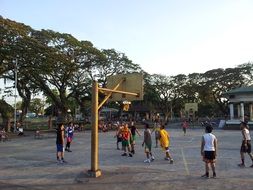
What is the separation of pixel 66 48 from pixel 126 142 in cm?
2920

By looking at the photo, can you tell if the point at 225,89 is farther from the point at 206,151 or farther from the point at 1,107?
the point at 206,151

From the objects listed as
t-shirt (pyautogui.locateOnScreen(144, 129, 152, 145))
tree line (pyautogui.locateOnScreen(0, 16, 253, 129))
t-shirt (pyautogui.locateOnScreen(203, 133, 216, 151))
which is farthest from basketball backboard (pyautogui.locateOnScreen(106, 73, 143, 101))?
tree line (pyautogui.locateOnScreen(0, 16, 253, 129))

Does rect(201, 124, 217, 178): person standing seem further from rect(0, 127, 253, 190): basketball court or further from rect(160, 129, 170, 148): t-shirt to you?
rect(160, 129, 170, 148): t-shirt

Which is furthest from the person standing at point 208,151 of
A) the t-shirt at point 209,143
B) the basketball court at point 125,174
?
the basketball court at point 125,174

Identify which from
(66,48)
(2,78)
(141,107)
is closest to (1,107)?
(2,78)

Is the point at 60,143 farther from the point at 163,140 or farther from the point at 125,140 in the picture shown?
the point at 163,140

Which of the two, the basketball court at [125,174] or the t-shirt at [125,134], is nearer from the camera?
the basketball court at [125,174]

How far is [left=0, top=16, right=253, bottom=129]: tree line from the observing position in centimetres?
3750

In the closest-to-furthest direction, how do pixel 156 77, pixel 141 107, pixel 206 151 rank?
pixel 206 151 < pixel 156 77 < pixel 141 107

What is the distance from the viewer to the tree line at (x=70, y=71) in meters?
37.5

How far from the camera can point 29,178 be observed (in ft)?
37.4

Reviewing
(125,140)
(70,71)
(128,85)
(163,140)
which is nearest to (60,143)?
(125,140)

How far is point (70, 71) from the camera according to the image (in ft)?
149

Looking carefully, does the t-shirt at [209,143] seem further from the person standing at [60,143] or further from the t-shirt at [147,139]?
the person standing at [60,143]
